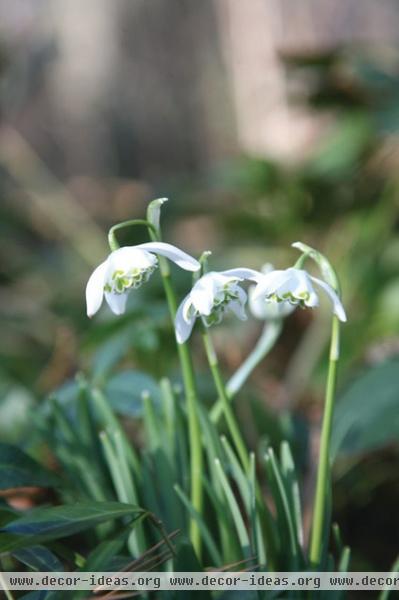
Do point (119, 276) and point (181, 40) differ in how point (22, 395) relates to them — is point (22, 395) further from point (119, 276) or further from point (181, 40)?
point (181, 40)

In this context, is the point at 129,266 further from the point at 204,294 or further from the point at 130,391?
the point at 130,391

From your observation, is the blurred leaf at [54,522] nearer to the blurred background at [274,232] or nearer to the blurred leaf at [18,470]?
the blurred leaf at [18,470]

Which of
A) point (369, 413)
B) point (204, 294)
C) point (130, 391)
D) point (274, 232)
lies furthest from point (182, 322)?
point (274, 232)

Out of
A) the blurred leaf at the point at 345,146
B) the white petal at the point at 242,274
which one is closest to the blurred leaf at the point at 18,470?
the white petal at the point at 242,274

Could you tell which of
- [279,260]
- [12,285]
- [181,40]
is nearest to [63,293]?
[12,285]

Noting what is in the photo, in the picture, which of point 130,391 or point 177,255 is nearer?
point 177,255

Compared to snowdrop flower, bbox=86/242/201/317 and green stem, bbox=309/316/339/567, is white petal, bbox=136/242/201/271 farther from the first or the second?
green stem, bbox=309/316/339/567
